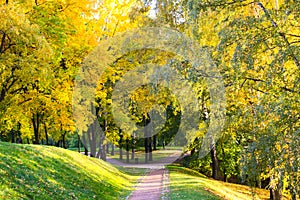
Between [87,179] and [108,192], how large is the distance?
1.00 m

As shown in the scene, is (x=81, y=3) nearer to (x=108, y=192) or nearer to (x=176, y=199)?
(x=108, y=192)

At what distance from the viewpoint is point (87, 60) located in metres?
20.4

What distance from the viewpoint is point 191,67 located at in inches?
322

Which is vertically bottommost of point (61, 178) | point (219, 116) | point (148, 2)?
point (61, 178)

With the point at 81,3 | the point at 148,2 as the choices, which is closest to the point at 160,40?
the point at 148,2

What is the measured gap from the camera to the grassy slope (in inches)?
324

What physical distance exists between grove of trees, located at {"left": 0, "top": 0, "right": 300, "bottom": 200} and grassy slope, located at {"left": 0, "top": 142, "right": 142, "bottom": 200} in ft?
13.1

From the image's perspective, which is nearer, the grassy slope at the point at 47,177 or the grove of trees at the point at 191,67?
the grove of trees at the point at 191,67

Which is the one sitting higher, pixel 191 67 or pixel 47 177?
pixel 191 67

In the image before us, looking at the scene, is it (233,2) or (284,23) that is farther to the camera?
(233,2)

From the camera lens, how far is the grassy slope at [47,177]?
27.0 feet

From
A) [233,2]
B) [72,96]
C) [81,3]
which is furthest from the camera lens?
[72,96]

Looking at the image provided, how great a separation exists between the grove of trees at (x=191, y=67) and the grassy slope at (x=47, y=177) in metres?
4.01

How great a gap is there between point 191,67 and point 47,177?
5.69 m
